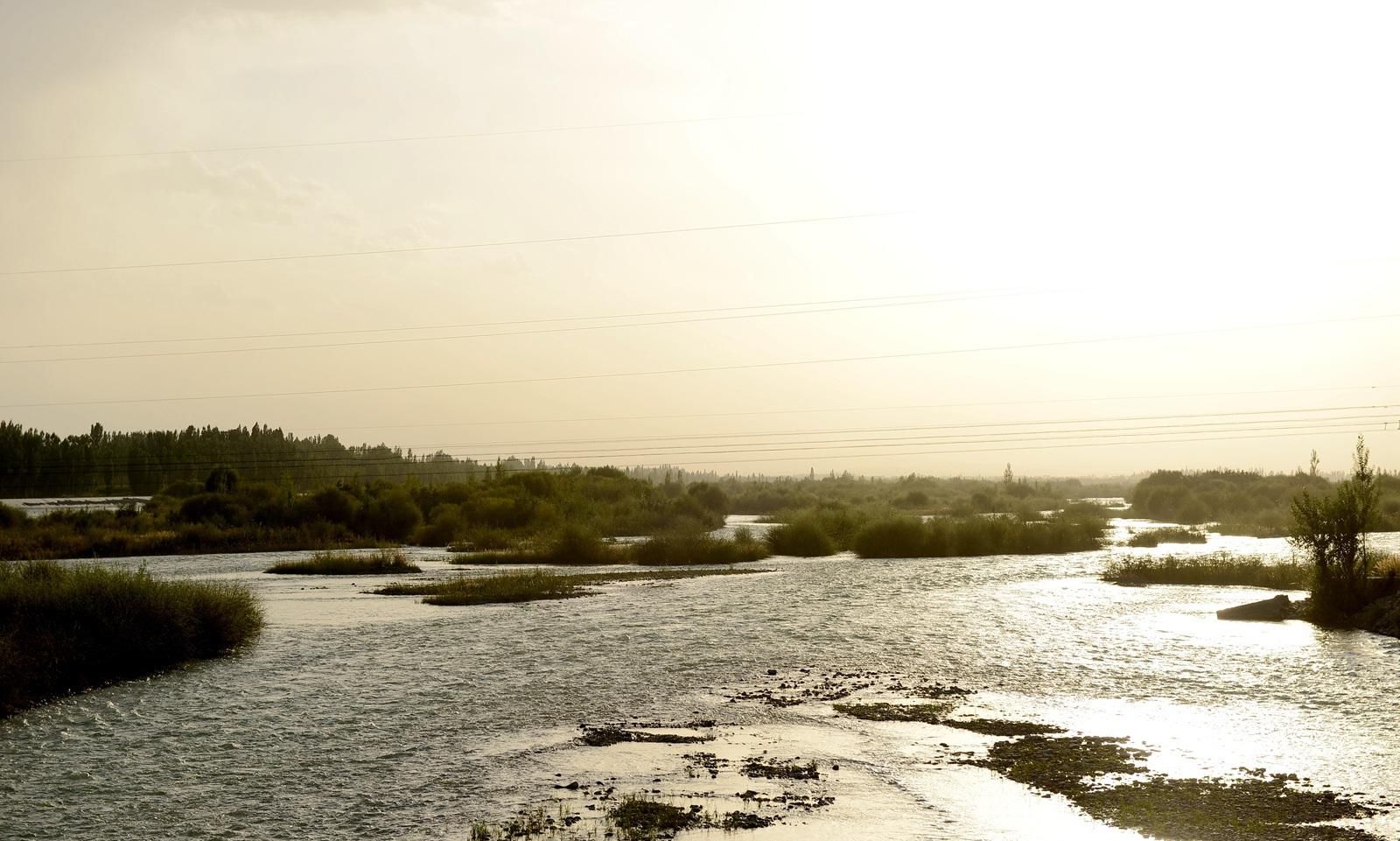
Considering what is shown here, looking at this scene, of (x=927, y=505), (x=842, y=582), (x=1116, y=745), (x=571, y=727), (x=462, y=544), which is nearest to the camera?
(x=1116, y=745)

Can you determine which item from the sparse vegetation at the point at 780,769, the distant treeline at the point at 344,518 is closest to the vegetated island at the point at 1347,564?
the sparse vegetation at the point at 780,769

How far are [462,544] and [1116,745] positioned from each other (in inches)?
1742

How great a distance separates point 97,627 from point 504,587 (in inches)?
550

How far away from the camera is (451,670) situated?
19562 millimetres

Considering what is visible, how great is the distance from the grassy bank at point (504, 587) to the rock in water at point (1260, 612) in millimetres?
18195

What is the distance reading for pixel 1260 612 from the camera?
26266mm

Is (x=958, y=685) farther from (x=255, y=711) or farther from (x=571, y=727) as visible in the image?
(x=255, y=711)

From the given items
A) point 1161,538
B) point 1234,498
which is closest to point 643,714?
point 1161,538

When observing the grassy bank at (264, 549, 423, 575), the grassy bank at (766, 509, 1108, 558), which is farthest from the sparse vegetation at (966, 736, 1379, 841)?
the grassy bank at (766, 509, 1108, 558)

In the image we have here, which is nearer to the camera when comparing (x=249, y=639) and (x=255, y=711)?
(x=255, y=711)

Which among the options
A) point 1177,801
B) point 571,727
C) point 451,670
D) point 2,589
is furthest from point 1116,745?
point 2,589

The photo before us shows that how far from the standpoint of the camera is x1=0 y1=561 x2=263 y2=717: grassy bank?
17.6 meters

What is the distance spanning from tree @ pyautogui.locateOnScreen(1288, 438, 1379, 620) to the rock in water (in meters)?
0.86

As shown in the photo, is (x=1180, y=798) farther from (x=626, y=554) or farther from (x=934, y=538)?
(x=934, y=538)
